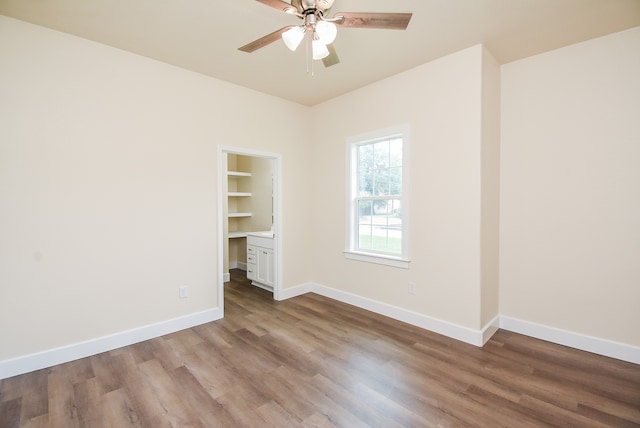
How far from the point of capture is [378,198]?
370cm

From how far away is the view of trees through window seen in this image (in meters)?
3.52

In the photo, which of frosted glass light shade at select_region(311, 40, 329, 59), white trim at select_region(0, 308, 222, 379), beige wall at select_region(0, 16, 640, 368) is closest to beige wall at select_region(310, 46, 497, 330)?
beige wall at select_region(0, 16, 640, 368)

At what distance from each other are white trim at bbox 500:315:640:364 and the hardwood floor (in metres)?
0.09

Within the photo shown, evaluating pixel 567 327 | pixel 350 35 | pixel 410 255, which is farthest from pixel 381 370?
pixel 350 35

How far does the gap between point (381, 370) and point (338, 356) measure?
16.1 inches

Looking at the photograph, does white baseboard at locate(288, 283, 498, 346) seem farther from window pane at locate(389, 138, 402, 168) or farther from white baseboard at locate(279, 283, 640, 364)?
A: window pane at locate(389, 138, 402, 168)

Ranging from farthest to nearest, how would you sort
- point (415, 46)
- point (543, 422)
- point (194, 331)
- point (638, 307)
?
point (194, 331), point (415, 46), point (638, 307), point (543, 422)

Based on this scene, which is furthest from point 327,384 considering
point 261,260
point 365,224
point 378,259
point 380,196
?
point 261,260

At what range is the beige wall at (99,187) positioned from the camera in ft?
7.70

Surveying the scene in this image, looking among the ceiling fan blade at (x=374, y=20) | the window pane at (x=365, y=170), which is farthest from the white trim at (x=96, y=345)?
the ceiling fan blade at (x=374, y=20)

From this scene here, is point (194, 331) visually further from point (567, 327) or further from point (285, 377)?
point (567, 327)

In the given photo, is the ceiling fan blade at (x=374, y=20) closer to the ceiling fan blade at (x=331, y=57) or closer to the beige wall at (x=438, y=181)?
the ceiling fan blade at (x=331, y=57)

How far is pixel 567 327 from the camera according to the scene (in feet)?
9.18

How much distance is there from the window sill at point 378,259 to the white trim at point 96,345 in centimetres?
188
